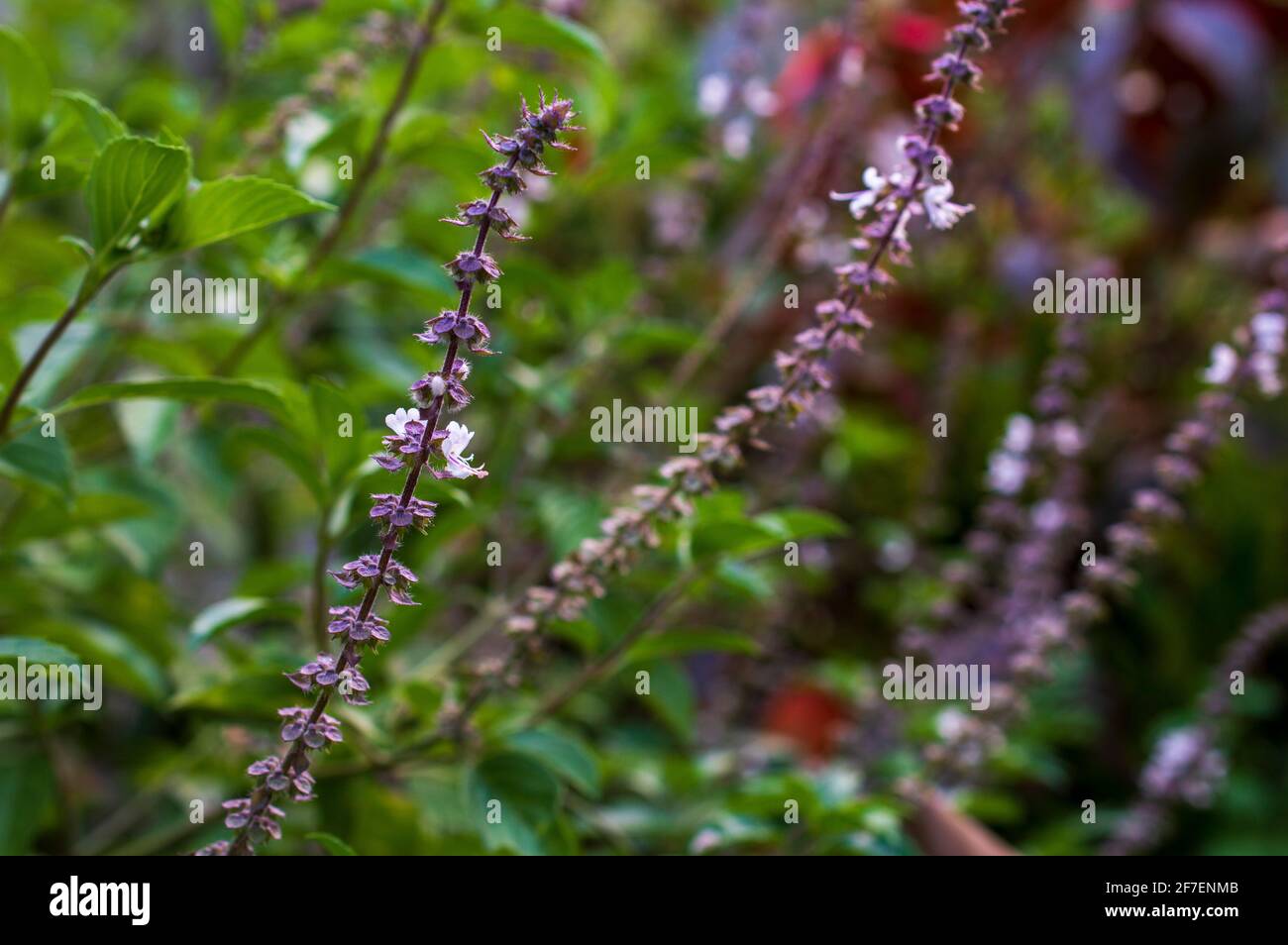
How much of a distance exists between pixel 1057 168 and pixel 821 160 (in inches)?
80.5

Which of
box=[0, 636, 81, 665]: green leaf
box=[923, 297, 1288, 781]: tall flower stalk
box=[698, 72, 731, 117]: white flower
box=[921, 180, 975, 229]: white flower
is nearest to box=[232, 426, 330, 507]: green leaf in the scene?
box=[0, 636, 81, 665]: green leaf

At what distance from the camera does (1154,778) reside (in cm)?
159

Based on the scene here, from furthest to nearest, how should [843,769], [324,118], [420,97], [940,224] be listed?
[843,769], [420,97], [324,118], [940,224]

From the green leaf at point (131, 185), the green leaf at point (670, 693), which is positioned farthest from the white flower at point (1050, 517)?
the green leaf at point (131, 185)

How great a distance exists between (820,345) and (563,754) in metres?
0.46

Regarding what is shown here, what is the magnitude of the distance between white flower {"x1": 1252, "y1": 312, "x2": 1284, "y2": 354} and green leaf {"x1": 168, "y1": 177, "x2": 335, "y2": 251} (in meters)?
0.93

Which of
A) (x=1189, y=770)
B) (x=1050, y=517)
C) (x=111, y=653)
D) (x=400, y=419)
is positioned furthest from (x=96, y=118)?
(x=1189, y=770)

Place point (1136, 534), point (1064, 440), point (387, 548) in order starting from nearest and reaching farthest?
point (387, 548) → point (1136, 534) → point (1064, 440)

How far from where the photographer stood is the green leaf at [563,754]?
1.07m

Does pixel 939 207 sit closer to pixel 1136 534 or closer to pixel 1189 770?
pixel 1136 534

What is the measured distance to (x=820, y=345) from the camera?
856 mm

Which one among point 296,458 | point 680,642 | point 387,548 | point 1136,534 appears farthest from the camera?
point 1136,534
